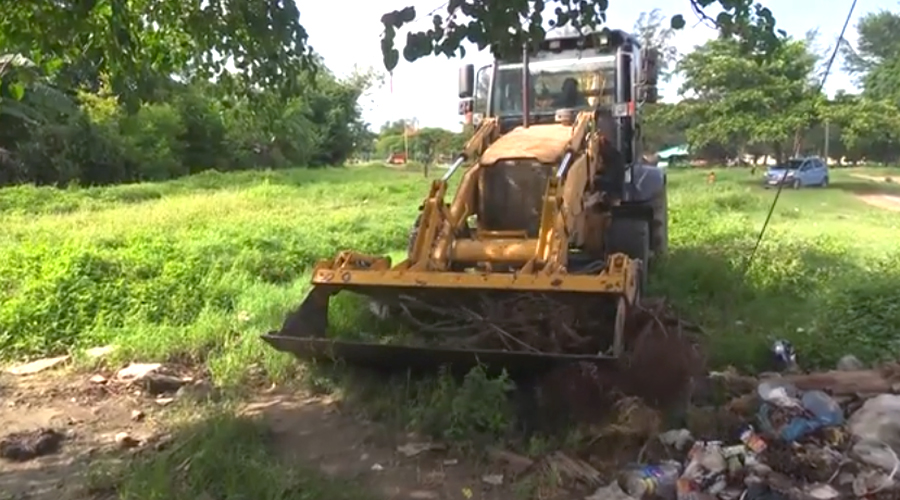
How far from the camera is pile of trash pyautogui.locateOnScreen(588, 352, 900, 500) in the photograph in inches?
171

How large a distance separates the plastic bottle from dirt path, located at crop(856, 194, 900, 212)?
18820 mm

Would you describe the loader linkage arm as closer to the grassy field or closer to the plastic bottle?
the grassy field

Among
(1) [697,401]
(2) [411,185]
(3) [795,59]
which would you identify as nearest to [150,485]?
(1) [697,401]

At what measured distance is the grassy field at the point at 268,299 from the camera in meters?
5.08

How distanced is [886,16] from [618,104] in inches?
2018

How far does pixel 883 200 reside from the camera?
24.6 meters

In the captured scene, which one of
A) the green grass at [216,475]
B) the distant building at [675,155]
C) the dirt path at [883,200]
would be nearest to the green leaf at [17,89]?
the green grass at [216,475]

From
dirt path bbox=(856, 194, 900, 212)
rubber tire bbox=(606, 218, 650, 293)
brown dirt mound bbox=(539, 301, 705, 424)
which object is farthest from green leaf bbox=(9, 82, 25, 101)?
dirt path bbox=(856, 194, 900, 212)

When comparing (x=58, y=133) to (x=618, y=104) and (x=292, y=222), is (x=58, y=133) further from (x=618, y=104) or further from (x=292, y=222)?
(x=618, y=104)

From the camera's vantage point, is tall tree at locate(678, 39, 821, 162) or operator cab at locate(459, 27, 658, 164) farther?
tall tree at locate(678, 39, 821, 162)

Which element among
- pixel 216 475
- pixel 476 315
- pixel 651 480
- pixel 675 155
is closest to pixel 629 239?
pixel 476 315

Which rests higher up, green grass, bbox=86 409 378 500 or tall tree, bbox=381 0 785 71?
tall tree, bbox=381 0 785 71

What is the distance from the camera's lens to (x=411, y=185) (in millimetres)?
27672

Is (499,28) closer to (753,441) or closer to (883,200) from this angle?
(753,441)
